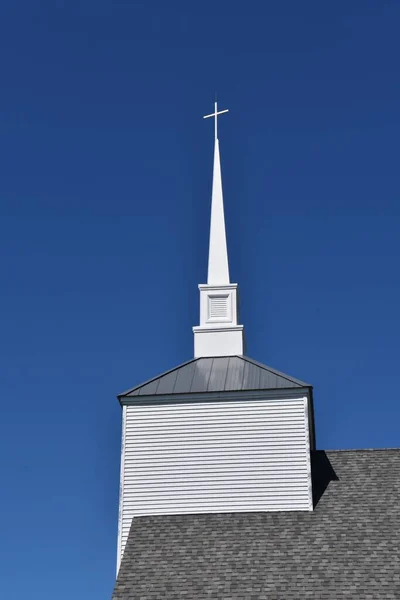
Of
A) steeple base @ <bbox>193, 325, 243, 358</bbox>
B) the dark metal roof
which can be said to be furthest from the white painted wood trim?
steeple base @ <bbox>193, 325, 243, 358</bbox>

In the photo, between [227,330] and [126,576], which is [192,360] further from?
[126,576]

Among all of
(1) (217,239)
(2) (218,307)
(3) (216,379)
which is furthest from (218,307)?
(3) (216,379)

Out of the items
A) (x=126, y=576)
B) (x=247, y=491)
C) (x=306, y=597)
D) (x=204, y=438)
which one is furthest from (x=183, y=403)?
(x=306, y=597)

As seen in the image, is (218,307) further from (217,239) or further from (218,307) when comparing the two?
(217,239)

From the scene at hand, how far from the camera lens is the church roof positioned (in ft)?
68.1

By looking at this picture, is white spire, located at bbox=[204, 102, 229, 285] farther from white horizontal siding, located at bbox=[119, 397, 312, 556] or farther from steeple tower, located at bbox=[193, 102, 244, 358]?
white horizontal siding, located at bbox=[119, 397, 312, 556]

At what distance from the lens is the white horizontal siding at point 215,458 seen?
24391 millimetres

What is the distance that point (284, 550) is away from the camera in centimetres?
2198

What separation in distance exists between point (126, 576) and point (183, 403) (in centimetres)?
570

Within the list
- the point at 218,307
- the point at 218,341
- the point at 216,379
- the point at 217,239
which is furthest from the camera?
the point at 217,239

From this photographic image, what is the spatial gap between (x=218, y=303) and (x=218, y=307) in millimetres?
140

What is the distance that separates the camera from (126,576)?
21.8 meters

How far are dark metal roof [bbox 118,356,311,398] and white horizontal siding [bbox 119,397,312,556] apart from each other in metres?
0.44

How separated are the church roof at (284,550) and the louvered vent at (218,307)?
6.32 meters
